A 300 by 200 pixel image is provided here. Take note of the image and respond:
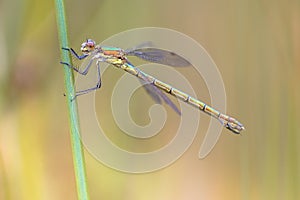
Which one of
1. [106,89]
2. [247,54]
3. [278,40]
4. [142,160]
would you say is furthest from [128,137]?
[278,40]

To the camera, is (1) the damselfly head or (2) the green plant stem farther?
(1) the damselfly head

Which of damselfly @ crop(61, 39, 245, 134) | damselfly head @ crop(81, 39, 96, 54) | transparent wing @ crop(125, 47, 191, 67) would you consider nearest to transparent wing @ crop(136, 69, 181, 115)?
damselfly @ crop(61, 39, 245, 134)

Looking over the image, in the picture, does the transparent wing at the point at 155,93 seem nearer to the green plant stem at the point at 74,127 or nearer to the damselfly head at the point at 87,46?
the damselfly head at the point at 87,46

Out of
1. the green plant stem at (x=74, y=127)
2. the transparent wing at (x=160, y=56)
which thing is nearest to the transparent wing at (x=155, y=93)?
the transparent wing at (x=160, y=56)

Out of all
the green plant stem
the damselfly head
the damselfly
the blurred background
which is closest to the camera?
the green plant stem

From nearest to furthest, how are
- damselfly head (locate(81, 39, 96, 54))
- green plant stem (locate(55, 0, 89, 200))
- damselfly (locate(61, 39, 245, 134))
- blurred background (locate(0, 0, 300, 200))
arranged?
1. green plant stem (locate(55, 0, 89, 200))
2. blurred background (locate(0, 0, 300, 200))
3. damselfly head (locate(81, 39, 96, 54))
4. damselfly (locate(61, 39, 245, 134))

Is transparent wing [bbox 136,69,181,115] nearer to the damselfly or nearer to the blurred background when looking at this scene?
the damselfly
